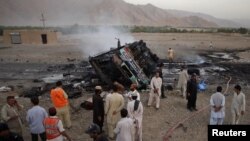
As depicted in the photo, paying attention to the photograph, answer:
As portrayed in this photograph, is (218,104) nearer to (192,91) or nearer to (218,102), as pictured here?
(218,102)

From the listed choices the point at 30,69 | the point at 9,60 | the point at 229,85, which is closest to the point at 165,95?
the point at 229,85

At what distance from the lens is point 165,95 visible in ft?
45.4

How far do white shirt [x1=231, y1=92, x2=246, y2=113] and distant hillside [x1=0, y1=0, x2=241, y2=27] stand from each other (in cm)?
11898

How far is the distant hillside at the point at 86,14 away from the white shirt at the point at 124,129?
4730 inches

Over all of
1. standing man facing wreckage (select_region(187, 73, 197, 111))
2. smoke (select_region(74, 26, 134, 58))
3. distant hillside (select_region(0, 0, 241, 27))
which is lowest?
standing man facing wreckage (select_region(187, 73, 197, 111))

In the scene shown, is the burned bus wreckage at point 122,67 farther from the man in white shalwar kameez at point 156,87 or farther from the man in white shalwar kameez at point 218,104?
the man in white shalwar kameez at point 218,104

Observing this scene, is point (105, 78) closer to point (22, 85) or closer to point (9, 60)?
point (22, 85)

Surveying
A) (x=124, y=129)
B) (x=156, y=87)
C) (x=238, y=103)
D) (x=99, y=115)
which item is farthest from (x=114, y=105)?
(x=238, y=103)

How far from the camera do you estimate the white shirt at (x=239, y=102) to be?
934cm

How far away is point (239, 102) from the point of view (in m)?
9.41

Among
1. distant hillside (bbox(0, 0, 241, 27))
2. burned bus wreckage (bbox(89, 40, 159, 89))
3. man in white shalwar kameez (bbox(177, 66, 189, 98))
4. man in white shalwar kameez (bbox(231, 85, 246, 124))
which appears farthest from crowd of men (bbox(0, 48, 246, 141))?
distant hillside (bbox(0, 0, 241, 27))

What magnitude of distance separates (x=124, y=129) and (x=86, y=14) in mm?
137820

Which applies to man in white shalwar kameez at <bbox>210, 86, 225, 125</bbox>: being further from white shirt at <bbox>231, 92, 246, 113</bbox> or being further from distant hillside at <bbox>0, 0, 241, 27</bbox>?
distant hillside at <bbox>0, 0, 241, 27</bbox>

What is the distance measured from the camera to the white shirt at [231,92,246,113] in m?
9.34
